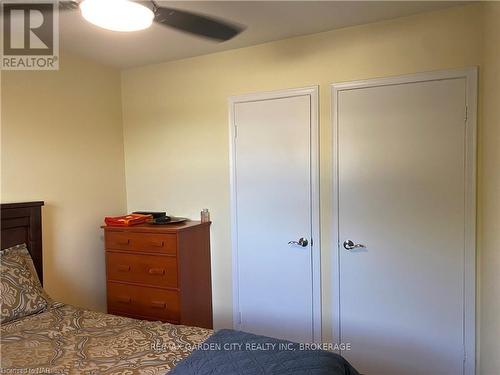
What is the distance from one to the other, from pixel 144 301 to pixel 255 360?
151cm

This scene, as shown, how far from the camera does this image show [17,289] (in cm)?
199

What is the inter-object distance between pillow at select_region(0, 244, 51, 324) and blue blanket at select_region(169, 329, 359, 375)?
44.9 inches

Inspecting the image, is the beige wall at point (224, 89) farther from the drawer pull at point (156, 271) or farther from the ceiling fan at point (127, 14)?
the ceiling fan at point (127, 14)

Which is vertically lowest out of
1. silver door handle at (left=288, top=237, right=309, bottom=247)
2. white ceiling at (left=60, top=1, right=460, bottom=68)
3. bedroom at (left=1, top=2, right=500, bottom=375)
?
silver door handle at (left=288, top=237, right=309, bottom=247)

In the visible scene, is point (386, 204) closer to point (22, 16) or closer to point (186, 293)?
point (186, 293)

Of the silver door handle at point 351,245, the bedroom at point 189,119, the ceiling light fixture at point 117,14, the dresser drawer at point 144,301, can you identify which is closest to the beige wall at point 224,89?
the bedroom at point 189,119

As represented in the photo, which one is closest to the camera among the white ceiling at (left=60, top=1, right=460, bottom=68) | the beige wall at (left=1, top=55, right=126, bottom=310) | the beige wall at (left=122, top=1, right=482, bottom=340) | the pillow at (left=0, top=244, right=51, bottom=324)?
the pillow at (left=0, top=244, right=51, bottom=324)

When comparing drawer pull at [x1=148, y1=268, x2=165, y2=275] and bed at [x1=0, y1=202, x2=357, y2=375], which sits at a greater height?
drawer pull at [x1=148, y1=268, x2=165, y2=275]

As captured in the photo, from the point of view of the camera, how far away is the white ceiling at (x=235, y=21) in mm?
2076

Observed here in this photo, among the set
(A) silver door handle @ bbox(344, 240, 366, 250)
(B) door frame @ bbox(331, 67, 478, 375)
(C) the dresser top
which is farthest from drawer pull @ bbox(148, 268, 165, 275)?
(B) door frame @ bbox(331, 67, 478, 375)

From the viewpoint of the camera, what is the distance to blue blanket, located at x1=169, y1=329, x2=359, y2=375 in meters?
1.35

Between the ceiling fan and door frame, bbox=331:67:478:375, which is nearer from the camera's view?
the ceiling fan

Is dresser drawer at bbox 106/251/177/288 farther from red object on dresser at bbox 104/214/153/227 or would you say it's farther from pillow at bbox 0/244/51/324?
pillow at bbox 0/244/51/324

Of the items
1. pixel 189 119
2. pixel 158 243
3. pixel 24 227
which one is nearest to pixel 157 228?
pixel 158 243
